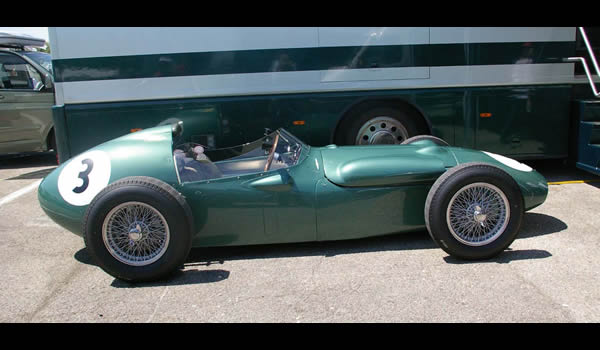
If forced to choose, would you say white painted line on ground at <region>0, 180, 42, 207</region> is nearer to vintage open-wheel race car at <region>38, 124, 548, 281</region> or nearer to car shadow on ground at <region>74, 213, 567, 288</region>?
car shadow on ground at <region>74, 213, 567, 288</region>

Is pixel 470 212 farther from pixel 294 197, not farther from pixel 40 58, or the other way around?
pixel 40 58

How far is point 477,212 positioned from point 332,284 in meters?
1.25

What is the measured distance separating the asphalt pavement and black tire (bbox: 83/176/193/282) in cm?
13

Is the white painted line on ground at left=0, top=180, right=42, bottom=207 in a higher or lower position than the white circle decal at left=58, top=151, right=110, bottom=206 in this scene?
lower

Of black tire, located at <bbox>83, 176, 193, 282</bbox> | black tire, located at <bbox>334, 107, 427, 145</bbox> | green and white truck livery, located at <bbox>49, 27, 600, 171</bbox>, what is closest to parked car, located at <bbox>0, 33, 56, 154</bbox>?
green and white truck livery, located at <bbox>49, 27, 600, 171</bbox>

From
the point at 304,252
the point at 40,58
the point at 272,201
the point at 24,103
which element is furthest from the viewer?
the point at 40,58

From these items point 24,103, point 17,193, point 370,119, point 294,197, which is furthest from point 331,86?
point 24,103

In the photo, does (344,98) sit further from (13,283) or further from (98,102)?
(13,283)

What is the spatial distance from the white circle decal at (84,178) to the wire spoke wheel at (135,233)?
1.53ft

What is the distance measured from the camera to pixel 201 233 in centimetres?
384

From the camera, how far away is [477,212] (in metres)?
3.69

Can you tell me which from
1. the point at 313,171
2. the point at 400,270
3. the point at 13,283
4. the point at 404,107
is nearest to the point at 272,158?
the point at 313,171

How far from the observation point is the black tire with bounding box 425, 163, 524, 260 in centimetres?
364
